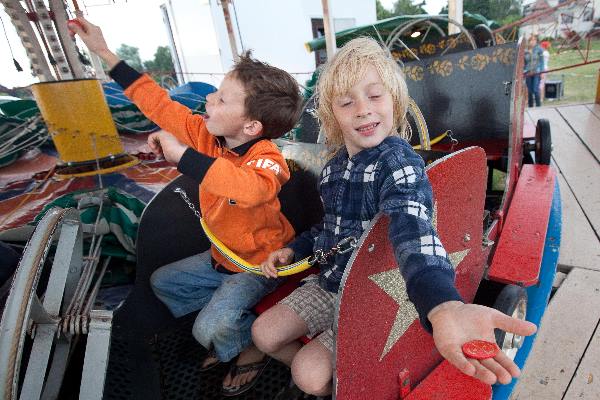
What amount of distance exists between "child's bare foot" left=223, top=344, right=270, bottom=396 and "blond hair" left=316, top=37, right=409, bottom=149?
102 centimetres

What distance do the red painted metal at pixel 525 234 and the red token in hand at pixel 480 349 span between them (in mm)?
1061

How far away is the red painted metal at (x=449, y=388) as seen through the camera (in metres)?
1.12

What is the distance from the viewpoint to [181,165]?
1156 mm

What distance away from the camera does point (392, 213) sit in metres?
0.90

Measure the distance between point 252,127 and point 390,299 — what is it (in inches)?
32.5

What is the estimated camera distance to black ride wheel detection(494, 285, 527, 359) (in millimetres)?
1377

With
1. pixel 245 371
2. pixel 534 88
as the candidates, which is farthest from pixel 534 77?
pixel 245 371

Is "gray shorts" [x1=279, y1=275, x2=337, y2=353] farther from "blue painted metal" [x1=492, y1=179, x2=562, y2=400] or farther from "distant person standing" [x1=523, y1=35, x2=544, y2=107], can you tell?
"distant person standing" [x1=523, y1=35, x2=544, y2=107]

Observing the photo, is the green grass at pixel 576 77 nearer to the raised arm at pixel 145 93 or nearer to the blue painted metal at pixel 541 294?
the blue painted metal at pixel 541 294

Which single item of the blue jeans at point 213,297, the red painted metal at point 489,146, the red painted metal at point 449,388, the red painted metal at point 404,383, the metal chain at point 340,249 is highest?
the metal chain at point 340,249

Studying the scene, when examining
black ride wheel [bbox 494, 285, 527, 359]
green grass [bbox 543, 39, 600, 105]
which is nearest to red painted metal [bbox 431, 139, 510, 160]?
black ride wheel [bbox 494, 285, 527, 359]

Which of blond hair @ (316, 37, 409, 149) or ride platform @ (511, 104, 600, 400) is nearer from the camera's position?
blond hair @ (316, 37, 409, 149)

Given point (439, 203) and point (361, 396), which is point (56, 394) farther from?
point (439, 203)

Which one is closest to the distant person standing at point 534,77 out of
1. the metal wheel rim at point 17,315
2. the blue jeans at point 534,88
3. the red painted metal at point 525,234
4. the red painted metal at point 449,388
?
the blue jeans at point 534,88
